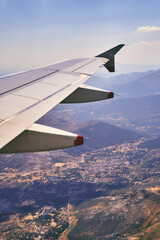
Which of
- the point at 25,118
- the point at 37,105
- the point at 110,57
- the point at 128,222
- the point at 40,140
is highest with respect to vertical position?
the point at 110,57

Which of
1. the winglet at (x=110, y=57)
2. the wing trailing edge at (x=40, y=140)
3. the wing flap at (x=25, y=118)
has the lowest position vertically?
the wing trailing edge at (x=40, y=140)

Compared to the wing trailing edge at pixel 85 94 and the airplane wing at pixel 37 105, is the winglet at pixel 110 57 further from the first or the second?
the wing trailing edge at pixel 85 94

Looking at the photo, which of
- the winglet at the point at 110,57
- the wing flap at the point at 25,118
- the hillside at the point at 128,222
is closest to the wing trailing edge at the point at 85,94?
the wing flap at the point at 25,118

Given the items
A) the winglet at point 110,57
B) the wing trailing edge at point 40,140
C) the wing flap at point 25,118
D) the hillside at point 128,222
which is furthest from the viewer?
the hillside at point 128,222

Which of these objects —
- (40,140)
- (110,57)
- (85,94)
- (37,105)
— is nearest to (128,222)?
(110,57)

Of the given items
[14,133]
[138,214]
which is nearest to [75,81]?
[14,133]

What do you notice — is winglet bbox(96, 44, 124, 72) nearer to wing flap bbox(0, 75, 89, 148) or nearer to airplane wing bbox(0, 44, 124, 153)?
airplane wing bbox(0, 44, 124, 153)

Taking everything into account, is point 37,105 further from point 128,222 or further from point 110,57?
point 128,222

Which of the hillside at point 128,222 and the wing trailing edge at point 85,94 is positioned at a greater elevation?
the wing trailing edge at point 85,94

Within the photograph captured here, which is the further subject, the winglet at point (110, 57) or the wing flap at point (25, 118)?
the winglet at point (110, 57)

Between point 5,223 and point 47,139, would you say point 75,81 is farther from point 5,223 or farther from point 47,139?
point 5,223
